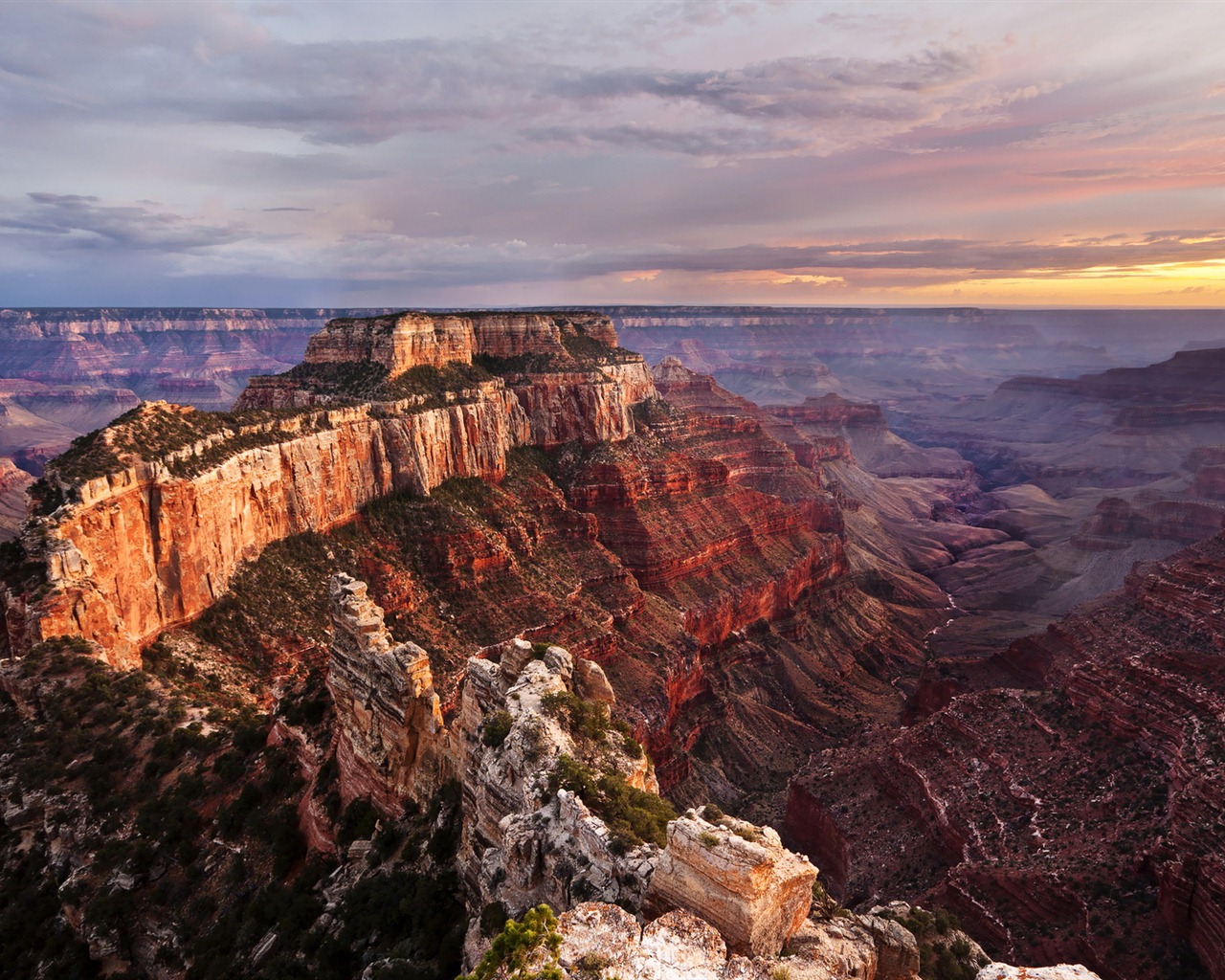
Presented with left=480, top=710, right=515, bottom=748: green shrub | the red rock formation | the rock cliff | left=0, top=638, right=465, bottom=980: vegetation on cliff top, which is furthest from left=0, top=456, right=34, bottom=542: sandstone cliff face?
left=480, top=710, right=515, bottom=748: green shrub

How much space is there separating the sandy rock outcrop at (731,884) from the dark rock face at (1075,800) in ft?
100

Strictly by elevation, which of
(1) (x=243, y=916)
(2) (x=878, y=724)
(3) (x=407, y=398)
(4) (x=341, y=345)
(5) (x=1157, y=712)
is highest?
(4) (x=341, y=345)

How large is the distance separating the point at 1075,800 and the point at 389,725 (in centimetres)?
4595

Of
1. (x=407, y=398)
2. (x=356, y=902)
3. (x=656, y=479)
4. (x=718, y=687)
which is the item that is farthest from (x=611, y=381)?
(x=356, y=902)

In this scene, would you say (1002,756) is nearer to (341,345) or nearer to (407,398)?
(407,398)

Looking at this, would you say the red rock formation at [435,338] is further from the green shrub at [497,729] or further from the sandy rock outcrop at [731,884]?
the sandy rock outcrop at [731,884]

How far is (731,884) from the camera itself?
1786 centimetres

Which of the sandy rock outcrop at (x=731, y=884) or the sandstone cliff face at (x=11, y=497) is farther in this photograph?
the sandstone cliff face at (x=11, y=497)

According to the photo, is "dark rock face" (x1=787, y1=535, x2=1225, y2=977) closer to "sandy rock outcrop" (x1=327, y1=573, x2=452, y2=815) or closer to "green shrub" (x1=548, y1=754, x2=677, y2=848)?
"green shrub" (x1=548, y1=754, x2=677, y2=848)

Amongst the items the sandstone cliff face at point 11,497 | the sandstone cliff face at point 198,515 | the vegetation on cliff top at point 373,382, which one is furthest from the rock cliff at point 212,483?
the sandstone cliff face at point 11,497

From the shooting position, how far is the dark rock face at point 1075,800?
38.7 meters

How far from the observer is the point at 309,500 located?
65.4m

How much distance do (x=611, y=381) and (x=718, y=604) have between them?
124 feet

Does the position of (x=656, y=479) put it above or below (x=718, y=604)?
above
